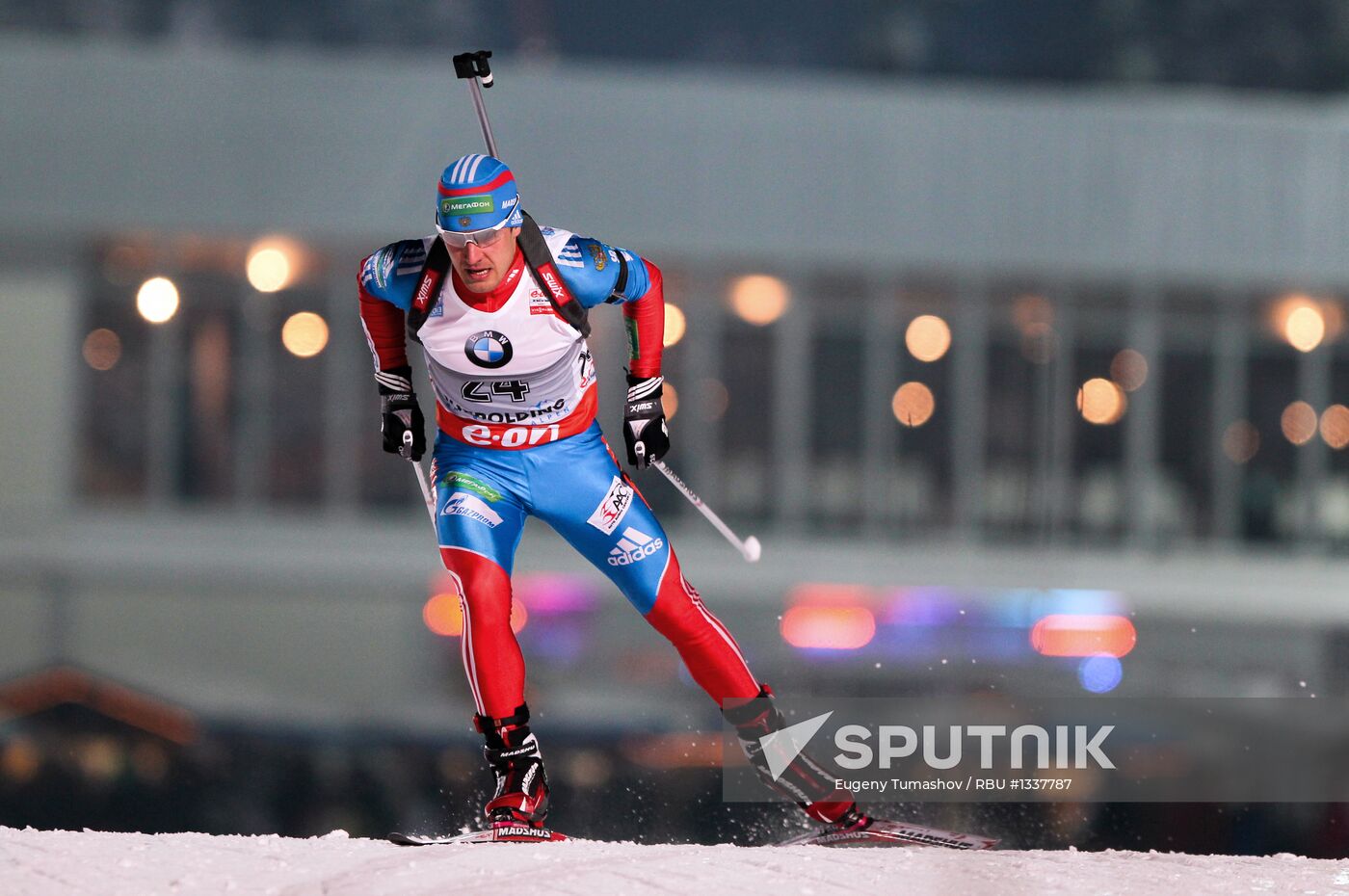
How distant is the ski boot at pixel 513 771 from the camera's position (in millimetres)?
5801

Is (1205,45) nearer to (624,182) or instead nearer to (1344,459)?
(1344,459)

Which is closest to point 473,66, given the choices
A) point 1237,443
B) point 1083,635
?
point 1083,635

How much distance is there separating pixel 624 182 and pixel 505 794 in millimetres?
11478

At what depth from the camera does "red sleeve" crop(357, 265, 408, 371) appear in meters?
6.02

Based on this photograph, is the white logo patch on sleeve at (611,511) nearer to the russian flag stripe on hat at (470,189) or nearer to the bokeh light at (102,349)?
the russian flag stripe on hat at (470,189)

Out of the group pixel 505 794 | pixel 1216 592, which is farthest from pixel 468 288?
pixel 1216 592

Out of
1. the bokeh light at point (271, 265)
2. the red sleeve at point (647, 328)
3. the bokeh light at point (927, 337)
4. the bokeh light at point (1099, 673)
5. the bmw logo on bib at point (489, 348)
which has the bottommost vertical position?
the bokeh light at point (1099, 673)

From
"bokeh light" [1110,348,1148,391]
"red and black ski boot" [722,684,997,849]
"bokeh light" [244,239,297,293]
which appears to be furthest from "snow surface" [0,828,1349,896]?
"bokeh light" [1110,348,1148,391]

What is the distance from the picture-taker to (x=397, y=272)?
5855 millimetres

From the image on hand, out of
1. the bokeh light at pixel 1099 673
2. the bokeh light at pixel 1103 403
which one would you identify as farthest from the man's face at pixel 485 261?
the bokeh light at pixel 1103 403

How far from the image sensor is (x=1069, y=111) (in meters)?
17.2

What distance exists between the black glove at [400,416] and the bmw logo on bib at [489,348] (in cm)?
40

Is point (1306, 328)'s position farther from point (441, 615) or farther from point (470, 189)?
point (470, 189)

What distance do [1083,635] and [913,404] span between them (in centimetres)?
307
